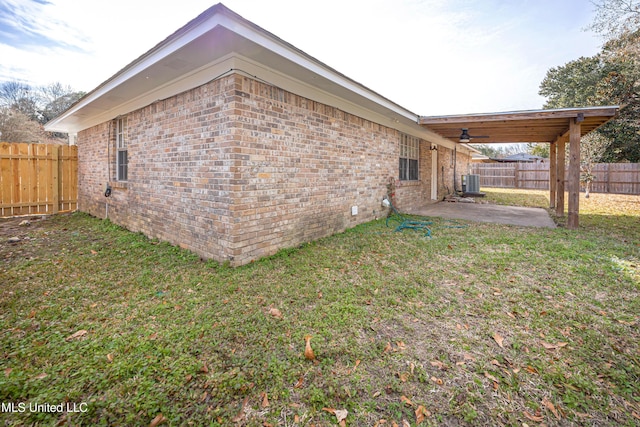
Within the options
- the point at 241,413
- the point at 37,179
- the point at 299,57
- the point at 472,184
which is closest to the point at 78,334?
the point at 241,413

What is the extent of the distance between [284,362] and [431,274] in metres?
2.55

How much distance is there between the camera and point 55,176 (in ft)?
28.1

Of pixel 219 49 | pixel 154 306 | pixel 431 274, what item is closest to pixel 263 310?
pixel 154 306

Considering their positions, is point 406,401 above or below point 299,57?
below

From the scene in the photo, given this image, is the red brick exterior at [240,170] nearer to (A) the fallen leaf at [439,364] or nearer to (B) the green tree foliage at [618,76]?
(A) the fallen leaf at [439,364]

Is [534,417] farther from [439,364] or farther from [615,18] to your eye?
[615,18]

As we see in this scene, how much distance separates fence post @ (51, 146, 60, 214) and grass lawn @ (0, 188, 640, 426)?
4961 mm

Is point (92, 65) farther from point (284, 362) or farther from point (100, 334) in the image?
point (284, 362)

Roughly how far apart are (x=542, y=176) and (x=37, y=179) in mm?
27509

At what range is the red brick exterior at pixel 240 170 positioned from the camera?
12.9 ft

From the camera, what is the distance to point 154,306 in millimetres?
2982

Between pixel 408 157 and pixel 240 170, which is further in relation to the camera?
pixel 408 157

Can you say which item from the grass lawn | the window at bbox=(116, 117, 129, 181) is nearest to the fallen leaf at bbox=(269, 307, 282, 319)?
the grass lawn

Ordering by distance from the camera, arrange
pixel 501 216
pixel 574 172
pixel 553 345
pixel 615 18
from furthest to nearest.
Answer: pixel 615 18, pixel 501 216, pixel 574 172, pixel 553 345
